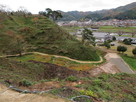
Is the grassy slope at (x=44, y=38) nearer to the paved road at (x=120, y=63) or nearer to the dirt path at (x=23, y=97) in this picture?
the paved road at (x=120, y=63)

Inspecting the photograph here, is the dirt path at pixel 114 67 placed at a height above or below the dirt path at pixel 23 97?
below

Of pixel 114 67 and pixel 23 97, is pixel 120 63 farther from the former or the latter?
pixel 23 97

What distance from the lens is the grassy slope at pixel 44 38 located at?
30203 mm

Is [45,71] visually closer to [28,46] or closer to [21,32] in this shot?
[28,46]

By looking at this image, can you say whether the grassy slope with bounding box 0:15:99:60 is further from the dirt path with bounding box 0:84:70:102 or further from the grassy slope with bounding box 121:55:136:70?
the dirt path with bounding box 0:84:70:102

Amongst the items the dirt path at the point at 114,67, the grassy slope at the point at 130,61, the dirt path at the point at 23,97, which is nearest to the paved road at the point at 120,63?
the dirt path at the point at 114,67

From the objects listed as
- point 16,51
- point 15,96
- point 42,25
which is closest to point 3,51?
point 16,51

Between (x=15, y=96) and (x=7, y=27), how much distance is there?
111 ft

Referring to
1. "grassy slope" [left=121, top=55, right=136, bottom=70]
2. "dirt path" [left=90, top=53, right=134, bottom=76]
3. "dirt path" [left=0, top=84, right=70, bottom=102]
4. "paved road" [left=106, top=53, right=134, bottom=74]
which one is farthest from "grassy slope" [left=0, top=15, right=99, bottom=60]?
"dirt path" [left=0, top=84, right=70, bottom=102]

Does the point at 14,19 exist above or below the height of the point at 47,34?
above

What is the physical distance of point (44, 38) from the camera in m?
34.4

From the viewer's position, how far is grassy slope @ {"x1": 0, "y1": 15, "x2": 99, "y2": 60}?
1189 inches

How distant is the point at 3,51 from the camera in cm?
2861

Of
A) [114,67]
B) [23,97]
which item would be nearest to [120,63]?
[114,67]
